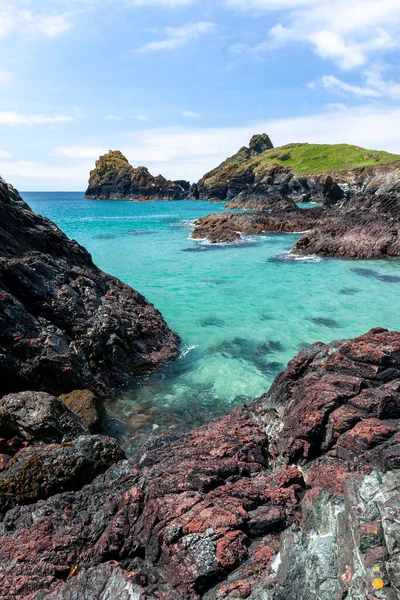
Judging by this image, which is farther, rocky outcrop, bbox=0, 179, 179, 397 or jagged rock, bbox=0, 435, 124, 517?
rocky outcrop, bbox=0, 179, 179, 397

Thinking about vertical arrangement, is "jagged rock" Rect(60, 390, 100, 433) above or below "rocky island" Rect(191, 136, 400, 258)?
below

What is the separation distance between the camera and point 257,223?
54.8m

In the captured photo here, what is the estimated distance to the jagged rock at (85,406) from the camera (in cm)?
954

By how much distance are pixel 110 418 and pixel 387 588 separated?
27.7 feet

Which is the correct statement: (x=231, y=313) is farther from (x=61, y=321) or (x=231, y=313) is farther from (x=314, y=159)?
(x=314, y=159)

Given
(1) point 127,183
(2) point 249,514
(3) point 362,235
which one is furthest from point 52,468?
(1) point 127,183

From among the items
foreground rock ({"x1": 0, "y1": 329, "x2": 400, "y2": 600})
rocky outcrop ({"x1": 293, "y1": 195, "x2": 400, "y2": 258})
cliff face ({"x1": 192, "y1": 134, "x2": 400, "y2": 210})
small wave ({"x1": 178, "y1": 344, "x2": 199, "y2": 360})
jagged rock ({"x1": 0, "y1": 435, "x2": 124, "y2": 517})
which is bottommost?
small wave ({"x1": 178, "y1": 344, "x2": 199, "y2": 360})

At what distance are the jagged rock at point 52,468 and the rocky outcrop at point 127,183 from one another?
174m

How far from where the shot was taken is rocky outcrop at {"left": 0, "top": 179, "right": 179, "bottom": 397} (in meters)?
10.5

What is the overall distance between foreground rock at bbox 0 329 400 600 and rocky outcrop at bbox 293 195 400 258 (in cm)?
2911

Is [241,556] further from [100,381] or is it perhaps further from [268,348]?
[268,348]

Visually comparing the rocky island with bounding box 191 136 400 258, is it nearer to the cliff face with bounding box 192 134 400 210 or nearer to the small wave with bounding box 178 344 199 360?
the cliff face with bounding box 192 134 400 210

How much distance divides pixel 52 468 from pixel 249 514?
12.3 ft

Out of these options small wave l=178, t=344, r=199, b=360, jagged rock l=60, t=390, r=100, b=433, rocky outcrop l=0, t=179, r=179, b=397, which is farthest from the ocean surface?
rocky outcrop l=0, t=179, r=179, b=397
